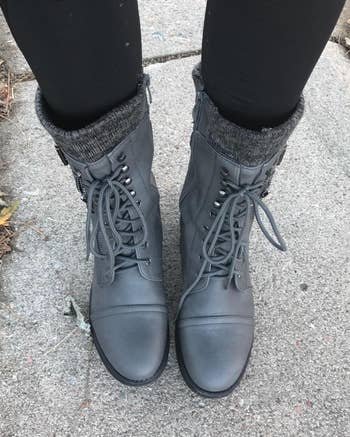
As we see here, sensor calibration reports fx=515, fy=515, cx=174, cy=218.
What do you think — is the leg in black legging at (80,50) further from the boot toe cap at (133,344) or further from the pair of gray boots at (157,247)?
the boot toe cap at (133,344)

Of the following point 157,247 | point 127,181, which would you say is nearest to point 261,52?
point 127,181

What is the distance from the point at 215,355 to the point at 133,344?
5.4 inches

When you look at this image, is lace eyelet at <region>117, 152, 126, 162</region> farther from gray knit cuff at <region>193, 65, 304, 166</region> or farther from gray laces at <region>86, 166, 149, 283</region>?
gray knit cuff at <region>193, 65, 304, 166</region>

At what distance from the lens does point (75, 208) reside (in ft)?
3.75

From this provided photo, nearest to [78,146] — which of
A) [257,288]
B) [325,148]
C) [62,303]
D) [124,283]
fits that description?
[124,283]

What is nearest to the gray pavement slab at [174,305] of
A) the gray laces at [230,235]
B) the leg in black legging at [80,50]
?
the gray laces at [230,235]

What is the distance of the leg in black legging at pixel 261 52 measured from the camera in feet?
2.00

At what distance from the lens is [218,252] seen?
90cm

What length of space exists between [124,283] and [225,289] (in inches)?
7.0

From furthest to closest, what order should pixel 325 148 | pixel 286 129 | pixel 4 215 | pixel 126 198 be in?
pixel 325 148 < pixel 4 215 < pixel 126 198 < pixel 286 129

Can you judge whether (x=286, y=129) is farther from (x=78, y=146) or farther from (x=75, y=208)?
(x=75, y=208)

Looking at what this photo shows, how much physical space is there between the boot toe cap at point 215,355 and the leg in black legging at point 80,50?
0.40 m

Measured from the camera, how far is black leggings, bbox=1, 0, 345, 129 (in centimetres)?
62

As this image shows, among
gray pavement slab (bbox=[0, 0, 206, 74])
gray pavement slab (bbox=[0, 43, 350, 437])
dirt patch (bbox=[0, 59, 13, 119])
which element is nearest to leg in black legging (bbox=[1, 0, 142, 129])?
gray pavement slab (bbox=[0, 43, 350, 437])
